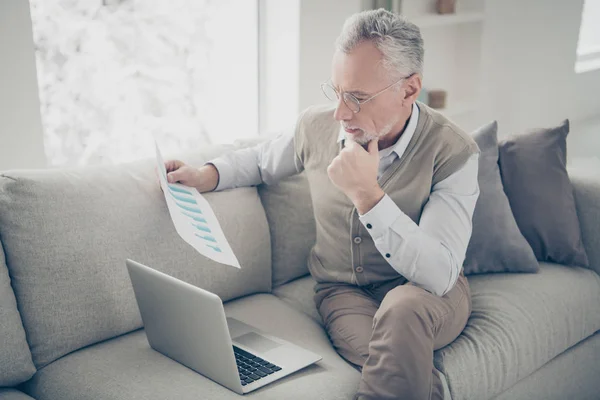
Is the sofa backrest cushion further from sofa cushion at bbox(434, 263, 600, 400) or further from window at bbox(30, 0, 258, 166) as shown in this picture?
window at bbox(30, 0, 258, 166)

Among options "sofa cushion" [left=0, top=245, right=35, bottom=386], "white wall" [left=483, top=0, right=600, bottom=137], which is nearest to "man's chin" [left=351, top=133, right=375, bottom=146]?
"sofa cushion" [left=0, top=245, right=35, bottom=386]

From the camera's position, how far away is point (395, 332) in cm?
163

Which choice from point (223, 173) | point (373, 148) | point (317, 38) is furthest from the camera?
point (317, 38)

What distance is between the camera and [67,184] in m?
1.81

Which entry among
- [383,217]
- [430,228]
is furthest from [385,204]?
[430,228]

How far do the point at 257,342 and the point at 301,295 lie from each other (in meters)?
0.39

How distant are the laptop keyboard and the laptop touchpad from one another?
42 mm

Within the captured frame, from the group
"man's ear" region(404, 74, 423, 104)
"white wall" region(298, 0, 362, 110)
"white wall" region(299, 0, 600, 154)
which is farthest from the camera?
"white wall" region(299, 0, 600, 154)

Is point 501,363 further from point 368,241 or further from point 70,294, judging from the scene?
point 70,294

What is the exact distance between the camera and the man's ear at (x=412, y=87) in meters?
1.83

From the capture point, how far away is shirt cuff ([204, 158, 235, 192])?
205 cm

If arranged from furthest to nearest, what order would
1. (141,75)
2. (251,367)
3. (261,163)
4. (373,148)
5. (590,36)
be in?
(590,36) → (141,75) → (261,163) → (373,148) → (251,367)

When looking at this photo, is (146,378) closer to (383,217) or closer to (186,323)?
(186,323)

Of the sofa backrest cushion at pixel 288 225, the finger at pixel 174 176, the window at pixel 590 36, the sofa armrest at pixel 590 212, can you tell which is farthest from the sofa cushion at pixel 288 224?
the window at pixel 590 36
